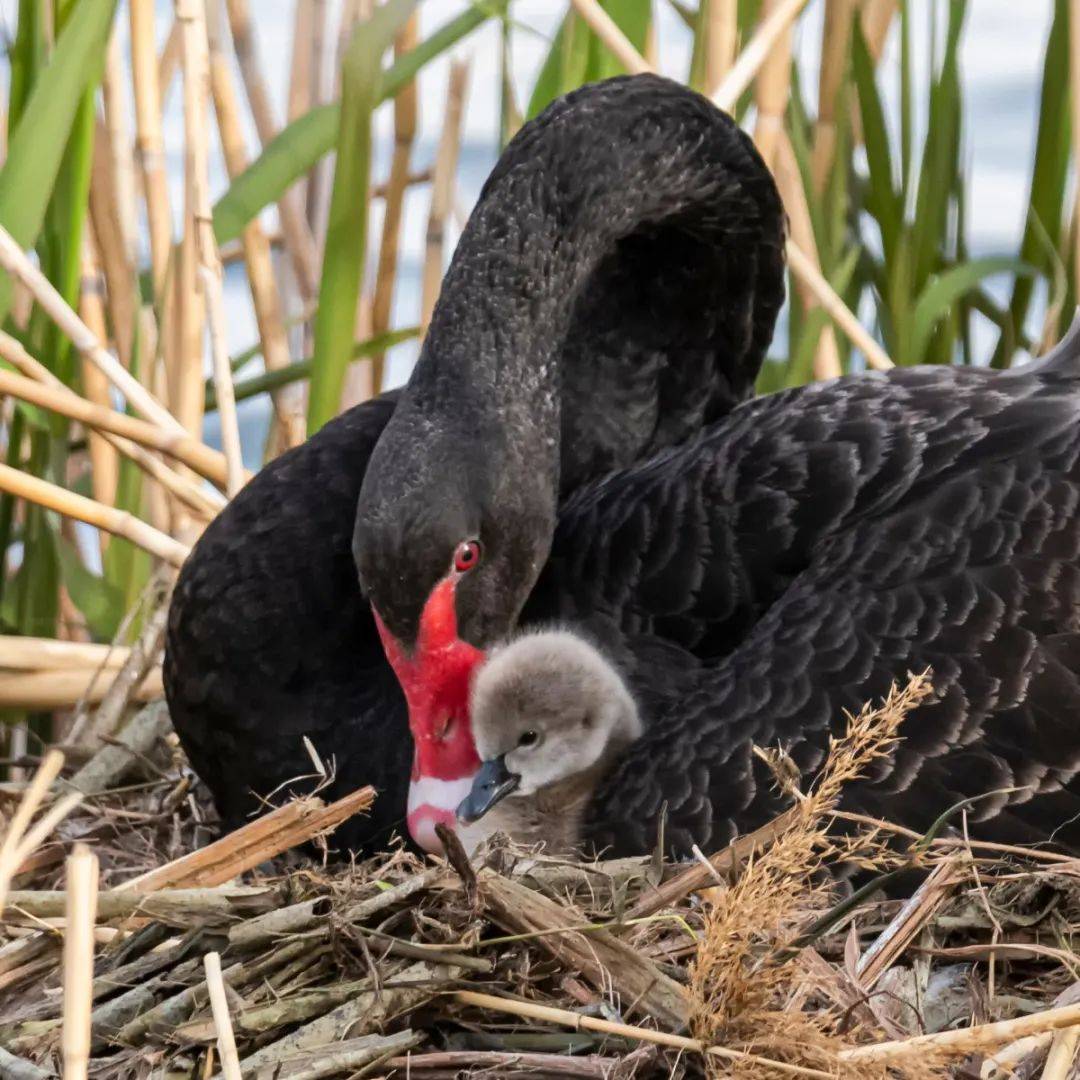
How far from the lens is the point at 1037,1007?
5.65 ft

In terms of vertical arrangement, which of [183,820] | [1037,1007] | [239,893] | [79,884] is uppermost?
[79,884]

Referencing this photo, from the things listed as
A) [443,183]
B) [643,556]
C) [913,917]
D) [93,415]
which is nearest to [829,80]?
[443,183]

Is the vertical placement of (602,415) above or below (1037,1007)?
above

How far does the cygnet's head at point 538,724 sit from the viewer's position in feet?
6.77

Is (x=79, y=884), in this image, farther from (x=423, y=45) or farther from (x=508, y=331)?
(x=423, y=45)

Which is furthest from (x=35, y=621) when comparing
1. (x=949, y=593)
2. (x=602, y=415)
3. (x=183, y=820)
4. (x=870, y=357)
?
(x=949, y=593)

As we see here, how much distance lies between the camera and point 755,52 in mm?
2705

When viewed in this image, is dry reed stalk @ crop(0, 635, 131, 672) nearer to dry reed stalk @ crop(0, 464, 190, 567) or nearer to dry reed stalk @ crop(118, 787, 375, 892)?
dry reed stalk @ crop(0, 464, 190, 567)

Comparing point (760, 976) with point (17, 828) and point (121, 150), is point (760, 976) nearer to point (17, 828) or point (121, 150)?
point (17, 828)

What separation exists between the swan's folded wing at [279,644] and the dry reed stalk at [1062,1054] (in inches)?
37.7

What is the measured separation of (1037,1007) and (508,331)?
101cm

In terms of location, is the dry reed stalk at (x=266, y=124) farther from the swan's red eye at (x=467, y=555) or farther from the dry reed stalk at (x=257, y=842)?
the dry reed stalk at (x=257, y=842)

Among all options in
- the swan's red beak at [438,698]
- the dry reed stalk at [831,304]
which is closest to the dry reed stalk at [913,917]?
the swan's red beak at [438,698]

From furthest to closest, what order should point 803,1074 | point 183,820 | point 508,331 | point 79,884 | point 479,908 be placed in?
point 183,820, point 508,331, point 479,908, point 803,1074, point 79,884
